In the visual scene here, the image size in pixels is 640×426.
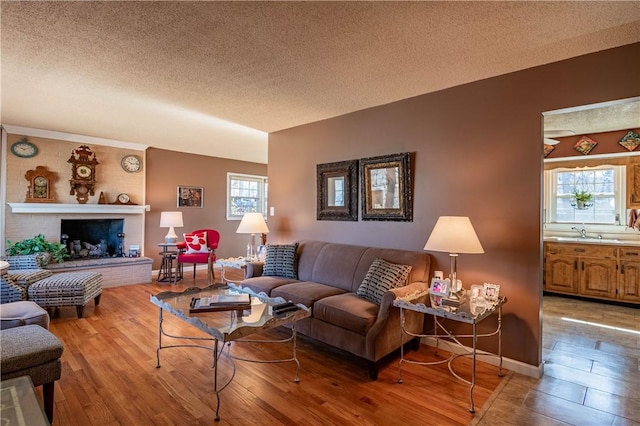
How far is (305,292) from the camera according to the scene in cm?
306

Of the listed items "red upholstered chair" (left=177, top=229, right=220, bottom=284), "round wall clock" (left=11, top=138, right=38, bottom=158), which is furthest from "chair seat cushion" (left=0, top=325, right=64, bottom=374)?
"round wall clock" (left=11, top=138, right=38, bottom=158)

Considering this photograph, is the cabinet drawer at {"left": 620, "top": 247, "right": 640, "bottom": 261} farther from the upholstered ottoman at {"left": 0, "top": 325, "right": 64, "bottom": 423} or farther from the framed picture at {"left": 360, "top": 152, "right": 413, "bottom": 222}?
the upholstered ottoman at {"left": 0, "top": 325, "right": 64, "bottom": 423}

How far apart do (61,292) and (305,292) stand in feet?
9.15

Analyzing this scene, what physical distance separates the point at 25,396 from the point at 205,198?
5.72 m

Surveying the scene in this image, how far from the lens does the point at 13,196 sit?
15.8ft

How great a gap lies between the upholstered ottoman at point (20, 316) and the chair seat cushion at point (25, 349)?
0.51 metres

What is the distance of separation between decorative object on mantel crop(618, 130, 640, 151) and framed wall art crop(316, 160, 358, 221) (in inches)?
149

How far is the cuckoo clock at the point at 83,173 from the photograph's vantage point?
5250 mm

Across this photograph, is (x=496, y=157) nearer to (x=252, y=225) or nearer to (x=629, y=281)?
(x=252, y=225)

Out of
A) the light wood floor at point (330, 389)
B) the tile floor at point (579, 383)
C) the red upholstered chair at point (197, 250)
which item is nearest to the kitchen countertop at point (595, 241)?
the tile floor at point (579, 383)

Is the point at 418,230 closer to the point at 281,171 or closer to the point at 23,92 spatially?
the point at 281,171

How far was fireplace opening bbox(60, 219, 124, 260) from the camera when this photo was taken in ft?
17.8

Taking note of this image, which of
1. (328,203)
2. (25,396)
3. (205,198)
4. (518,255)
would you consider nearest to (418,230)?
(518,255)

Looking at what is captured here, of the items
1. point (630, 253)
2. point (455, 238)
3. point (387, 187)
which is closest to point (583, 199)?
point (630, 253)
